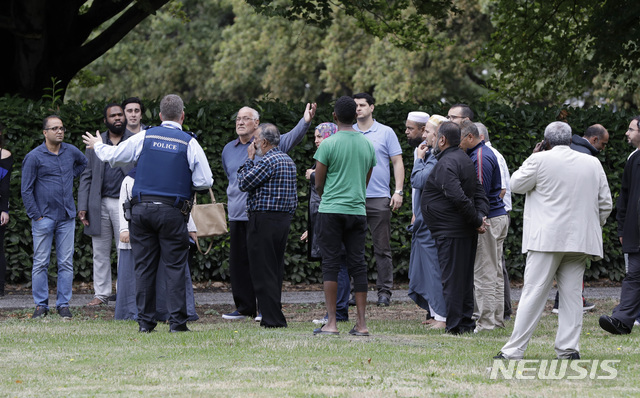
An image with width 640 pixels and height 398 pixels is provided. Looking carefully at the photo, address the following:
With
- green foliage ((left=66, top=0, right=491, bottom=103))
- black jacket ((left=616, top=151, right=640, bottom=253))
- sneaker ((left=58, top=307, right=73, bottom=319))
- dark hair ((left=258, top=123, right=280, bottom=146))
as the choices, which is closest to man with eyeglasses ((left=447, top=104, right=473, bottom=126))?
black jacket ((left=616, top=151, right=640, bottom=253))

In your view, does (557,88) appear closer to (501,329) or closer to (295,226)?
(295,226)

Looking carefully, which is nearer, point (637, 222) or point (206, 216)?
point (637, 222)

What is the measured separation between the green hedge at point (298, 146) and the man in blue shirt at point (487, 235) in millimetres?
3770

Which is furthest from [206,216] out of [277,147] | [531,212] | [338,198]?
[531,212]

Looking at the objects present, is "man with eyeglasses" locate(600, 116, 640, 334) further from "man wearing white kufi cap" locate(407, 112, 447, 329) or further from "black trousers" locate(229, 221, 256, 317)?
"black trousers" locate(229, 221, 256, 317)

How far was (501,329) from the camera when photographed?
363 inches

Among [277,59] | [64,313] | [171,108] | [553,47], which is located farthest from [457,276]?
[277,59]

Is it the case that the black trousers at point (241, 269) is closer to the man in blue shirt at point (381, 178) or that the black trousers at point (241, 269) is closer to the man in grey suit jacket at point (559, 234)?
the man in blue shirt at point (381, 178)

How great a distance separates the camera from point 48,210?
33.8 ft

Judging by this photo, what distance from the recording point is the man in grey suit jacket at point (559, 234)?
6996mm

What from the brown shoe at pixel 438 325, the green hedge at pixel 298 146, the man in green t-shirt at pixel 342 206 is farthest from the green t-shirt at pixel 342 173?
the green hedge at pixel 298 146

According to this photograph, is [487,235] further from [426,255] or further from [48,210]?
[48,210]

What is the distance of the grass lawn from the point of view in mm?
5949

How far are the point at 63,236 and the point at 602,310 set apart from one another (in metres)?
6.67
